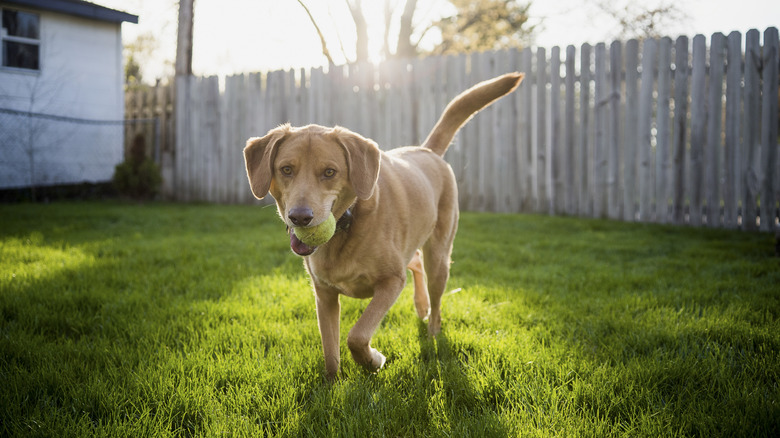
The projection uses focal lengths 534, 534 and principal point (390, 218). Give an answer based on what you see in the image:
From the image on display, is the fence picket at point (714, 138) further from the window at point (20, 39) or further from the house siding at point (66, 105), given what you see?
the window at point (20, 39)

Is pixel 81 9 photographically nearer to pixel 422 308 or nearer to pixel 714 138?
pixel 422 308

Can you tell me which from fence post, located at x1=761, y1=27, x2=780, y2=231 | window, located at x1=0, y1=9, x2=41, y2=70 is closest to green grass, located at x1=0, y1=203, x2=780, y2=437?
fence post, located at x1=761, y1=27, x2=780, y2=231

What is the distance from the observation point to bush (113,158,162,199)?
37.5 feet

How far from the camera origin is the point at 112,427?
2145mm

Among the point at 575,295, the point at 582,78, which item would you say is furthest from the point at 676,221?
the point at 575,295

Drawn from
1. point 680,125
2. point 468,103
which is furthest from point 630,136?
point 468,103

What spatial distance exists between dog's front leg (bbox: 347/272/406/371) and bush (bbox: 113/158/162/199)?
10176 mm

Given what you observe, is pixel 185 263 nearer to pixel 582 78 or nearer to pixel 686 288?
pixel 686 288

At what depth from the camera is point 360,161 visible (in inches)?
105

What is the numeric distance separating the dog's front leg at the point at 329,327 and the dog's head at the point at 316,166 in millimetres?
461

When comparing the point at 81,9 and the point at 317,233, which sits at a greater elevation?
the point at 81,9

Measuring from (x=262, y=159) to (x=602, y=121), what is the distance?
6687 mm

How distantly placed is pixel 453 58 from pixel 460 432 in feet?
26.2

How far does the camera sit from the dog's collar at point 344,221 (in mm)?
2711
